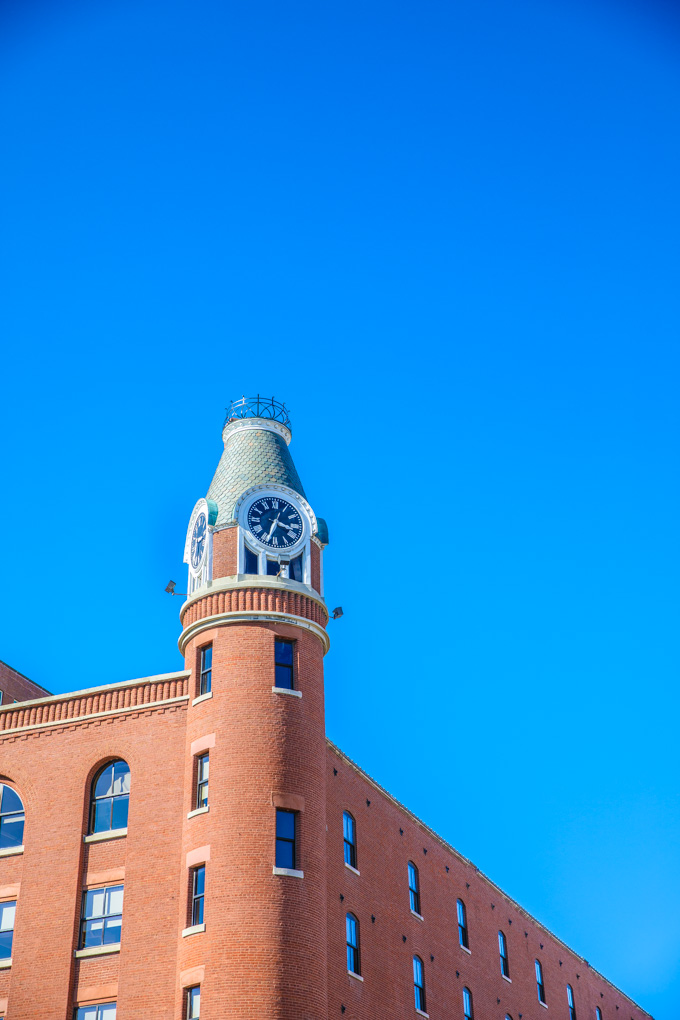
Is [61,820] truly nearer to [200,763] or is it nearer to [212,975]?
[200,763]

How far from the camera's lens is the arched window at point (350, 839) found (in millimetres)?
50375

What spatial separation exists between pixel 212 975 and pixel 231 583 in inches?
527

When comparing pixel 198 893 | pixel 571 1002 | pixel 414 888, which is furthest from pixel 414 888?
pixel 571 1002

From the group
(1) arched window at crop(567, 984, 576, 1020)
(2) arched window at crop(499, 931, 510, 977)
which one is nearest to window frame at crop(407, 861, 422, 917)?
(2) arched window at crop(499, 931, 510, 977)

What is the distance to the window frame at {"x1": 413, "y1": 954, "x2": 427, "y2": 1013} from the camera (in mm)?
53406

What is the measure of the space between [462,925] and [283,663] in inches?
828

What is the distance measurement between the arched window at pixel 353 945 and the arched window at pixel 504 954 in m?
17.3

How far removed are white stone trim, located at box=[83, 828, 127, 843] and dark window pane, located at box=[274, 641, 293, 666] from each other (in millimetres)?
7970

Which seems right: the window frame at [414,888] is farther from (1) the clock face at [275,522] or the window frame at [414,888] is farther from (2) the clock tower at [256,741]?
(1) the clock face at [275,522]

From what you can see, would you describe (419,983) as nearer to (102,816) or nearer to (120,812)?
(120,812)

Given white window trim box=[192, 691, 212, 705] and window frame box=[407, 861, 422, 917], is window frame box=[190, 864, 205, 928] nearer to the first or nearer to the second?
white window trim box=[192, 691, 212, 705]

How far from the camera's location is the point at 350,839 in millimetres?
50875

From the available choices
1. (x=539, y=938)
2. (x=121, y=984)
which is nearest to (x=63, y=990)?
(x=121, y=984)

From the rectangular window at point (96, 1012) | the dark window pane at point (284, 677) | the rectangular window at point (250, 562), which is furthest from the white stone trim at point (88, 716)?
the rectangular window at point (96, 1012)
